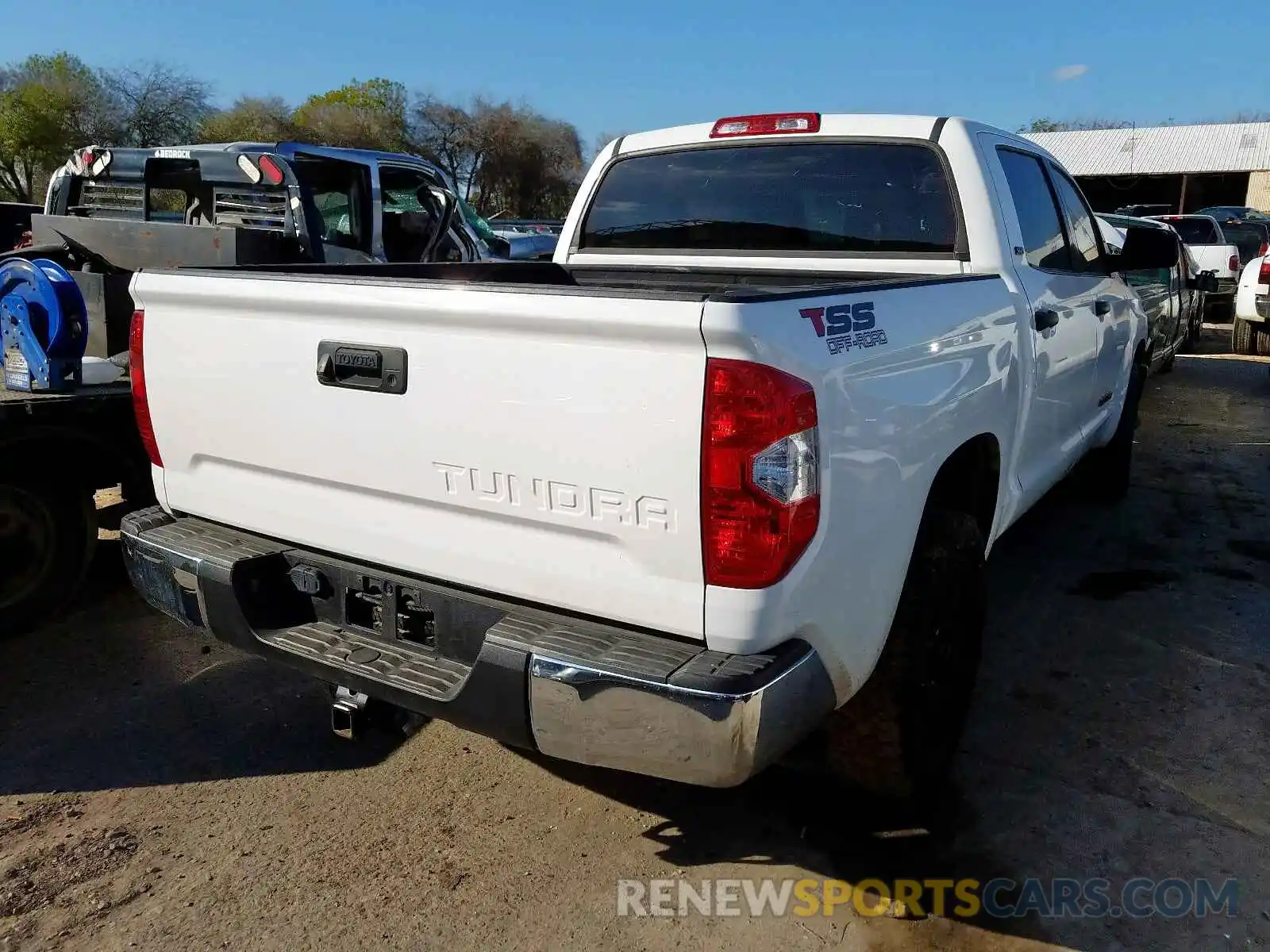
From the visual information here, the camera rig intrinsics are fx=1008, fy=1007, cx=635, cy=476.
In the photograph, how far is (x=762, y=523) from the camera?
2072 mm

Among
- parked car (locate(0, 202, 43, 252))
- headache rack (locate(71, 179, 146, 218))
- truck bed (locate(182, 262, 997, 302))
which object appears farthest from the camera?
parked car (locate(0, 202, 43, 252))

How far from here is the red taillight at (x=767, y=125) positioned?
397cm

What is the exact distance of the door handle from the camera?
3561mm

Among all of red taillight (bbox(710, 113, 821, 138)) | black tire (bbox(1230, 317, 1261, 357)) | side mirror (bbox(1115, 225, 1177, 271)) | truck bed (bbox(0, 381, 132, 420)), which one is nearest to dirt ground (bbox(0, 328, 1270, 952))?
truck bed (bbox(0, 381, 132, 420))

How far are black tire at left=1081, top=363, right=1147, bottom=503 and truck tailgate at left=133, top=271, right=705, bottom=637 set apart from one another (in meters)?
4.67

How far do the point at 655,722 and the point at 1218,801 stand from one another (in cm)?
211

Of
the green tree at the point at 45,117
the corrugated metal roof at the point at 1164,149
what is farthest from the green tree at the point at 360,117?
the corrugated metal roof at the point at 1164,149

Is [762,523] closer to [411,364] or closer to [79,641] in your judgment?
[411,364]

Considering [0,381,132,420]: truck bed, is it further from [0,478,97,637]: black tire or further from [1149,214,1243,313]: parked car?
[1149,214,1243,313]: parked car

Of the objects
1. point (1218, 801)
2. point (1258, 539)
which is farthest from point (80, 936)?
point (1258, 539)

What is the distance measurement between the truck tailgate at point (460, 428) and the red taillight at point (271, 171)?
3454 mm

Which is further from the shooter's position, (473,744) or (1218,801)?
(473,744)

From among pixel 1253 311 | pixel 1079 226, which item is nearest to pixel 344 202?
pixel 1079 226

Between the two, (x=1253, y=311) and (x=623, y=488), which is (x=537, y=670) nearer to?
(x=623, y=488)
